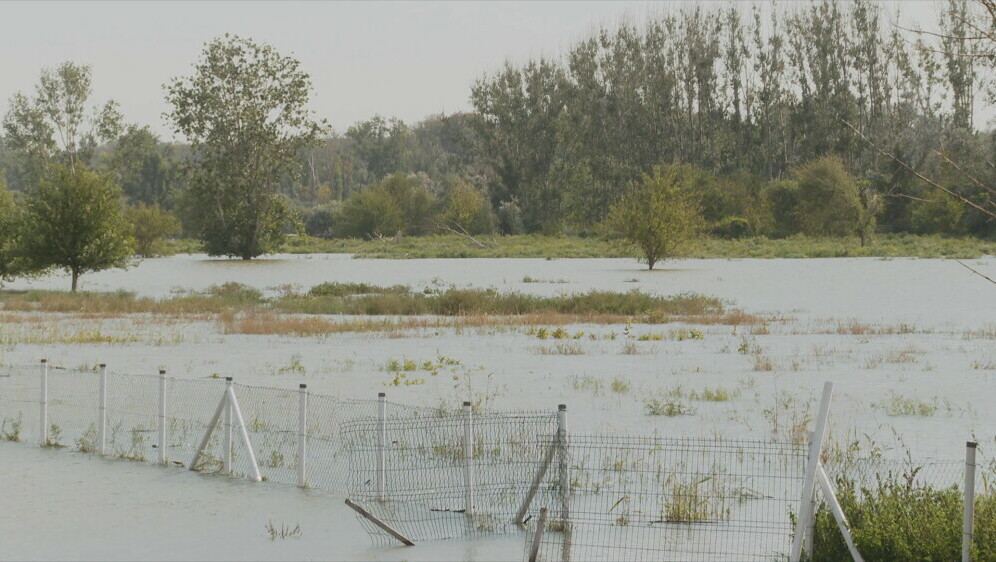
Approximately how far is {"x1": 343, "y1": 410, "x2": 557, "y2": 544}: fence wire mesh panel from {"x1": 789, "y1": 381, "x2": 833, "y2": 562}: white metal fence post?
8.26 ft

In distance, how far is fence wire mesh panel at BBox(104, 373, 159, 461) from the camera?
15.2 m

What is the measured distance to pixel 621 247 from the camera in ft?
260

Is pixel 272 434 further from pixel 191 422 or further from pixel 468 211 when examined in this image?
pixel 468 211

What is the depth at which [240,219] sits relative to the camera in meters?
85.4

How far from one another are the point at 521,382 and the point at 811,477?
13.8m

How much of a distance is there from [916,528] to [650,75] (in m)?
102

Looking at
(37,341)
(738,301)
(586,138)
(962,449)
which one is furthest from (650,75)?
(962,449)

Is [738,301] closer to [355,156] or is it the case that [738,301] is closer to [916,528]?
[916,528]

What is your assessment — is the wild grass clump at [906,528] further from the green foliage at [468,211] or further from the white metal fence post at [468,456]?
the green foliage at [468,211]

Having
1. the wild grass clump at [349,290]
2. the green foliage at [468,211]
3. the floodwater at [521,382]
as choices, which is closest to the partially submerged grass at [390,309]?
the wild grass clump at [349,290]

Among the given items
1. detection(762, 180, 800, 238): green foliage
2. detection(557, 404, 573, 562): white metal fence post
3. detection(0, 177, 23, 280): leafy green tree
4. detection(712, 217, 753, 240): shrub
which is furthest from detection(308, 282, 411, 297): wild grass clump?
detection(762, 180, 800, 238): green foliage

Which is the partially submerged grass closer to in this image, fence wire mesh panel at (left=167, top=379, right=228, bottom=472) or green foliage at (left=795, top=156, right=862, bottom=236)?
fence wire mesh panel at (left=167, top=379, right=228, bottom=472)

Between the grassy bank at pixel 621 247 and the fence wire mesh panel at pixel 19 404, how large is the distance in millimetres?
46706

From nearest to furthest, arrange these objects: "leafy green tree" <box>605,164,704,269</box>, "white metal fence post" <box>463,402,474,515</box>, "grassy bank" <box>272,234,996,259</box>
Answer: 1. "white metal fence post" <box>463,402,474,515</box>
2. "leafy green tree" <box>605,164,704,269</box>
3. "grassy bank" <box>272,234,996,259</box>
